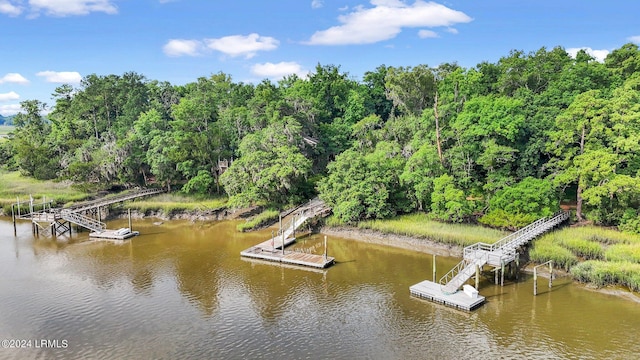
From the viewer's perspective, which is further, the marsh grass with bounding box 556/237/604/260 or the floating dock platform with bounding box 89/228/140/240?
the floating dock platform with bounding box 89/228/140/240

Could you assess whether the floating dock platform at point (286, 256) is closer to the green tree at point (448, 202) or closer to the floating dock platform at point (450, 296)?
the floating dock platform at point (450, 296)

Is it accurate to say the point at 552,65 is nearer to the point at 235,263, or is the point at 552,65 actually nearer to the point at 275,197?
the point at 275,197

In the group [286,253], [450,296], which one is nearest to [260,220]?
[286,253]

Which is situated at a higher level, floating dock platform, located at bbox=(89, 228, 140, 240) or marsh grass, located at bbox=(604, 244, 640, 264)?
marsh grass, located at bbox=(604, 244, 640, 264)

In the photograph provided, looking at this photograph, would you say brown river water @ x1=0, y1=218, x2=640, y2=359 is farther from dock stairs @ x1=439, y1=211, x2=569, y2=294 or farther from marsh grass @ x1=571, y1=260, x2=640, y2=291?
dock stairs @ x1=439, y1=211, x2=569, y2=294

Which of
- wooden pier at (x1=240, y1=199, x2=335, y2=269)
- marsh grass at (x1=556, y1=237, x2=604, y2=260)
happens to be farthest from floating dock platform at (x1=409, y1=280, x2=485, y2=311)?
marsh grass at (x1=556, y1=237, x2=604, y2=260)

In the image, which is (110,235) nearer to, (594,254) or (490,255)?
(490,255)
